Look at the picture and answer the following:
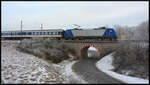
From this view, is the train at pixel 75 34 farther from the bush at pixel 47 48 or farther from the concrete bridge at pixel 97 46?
the bush at pixel 47 48

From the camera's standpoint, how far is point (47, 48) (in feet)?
63.9

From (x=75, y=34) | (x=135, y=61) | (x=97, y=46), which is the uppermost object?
(x=75, y=34)

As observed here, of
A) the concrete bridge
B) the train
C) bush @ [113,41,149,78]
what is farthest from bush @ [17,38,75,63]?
bush @ [113,41,149,78]

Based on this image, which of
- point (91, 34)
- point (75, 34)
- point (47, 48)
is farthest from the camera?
point (75, 34)

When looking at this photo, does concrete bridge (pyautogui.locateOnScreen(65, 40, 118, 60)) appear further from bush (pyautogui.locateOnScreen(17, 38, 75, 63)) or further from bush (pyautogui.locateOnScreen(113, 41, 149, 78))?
bush (pyautogui.locateOnScreen(113, 41, 149, 78))

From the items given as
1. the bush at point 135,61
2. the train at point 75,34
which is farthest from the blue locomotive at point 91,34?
the bush at point 135,61

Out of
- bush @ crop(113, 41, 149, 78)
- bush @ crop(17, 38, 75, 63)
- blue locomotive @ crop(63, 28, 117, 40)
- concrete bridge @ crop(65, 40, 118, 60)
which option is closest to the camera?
bush @ crop(113, 41, 149, 78)

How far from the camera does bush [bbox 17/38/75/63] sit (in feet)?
54.8

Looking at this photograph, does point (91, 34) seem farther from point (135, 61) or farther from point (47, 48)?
point (135, 61)

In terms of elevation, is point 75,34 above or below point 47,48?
above

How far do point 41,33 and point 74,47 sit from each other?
8078 mm

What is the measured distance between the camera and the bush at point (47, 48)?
16.7 metres

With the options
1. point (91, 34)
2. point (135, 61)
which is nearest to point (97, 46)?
point (91, 34)

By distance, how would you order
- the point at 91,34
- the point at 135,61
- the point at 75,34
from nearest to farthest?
1. the point at 135,61
2. the point at 91,34
3. the point at 75,34
